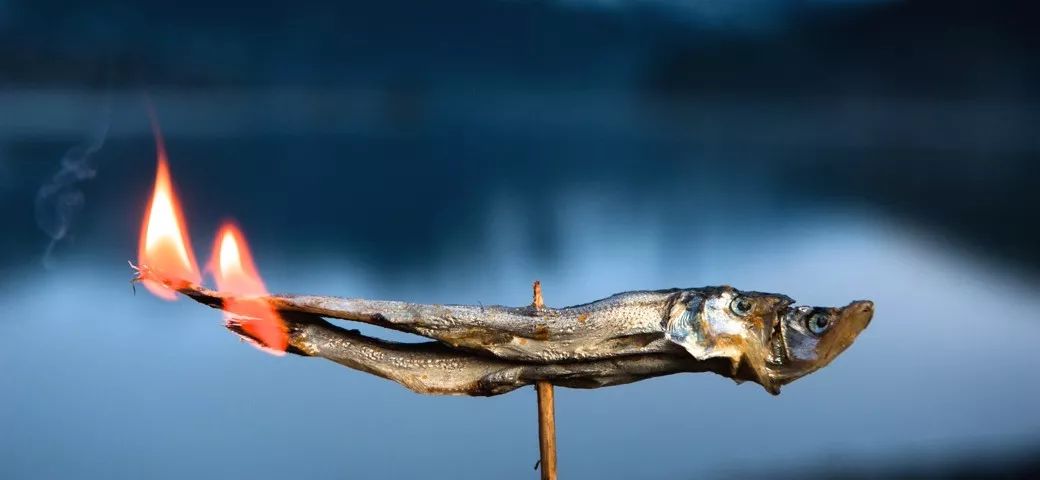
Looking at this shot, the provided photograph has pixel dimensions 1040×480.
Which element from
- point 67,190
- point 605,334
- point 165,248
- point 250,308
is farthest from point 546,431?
point 67,190

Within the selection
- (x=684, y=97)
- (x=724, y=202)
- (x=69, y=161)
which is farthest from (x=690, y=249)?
(x=69, y=161)

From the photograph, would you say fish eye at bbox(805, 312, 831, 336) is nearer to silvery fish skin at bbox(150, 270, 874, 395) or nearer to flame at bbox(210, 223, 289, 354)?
silvery fish skin at bbox(150, 270, 874, 395)

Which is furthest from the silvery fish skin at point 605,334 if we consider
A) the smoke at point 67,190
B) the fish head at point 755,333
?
the smoke at point 67,190

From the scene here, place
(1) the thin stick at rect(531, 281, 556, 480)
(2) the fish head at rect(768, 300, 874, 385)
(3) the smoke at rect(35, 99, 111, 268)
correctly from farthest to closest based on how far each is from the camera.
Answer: (3) the smoke at rect(35, 99, 111, 268) < (1) the thin stick at rect(531, 281, 556, 480) < (2) the fish head at rect(768, 300, 874, 385)

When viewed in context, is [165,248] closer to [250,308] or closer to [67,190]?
[250,308]

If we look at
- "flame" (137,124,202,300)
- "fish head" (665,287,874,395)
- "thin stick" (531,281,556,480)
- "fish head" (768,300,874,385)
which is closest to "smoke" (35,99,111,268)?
"flame" (137,124,202,300)

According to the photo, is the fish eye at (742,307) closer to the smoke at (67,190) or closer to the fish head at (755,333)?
the fish head at (755,333)

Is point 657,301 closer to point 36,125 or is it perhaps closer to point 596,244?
point 596,244
